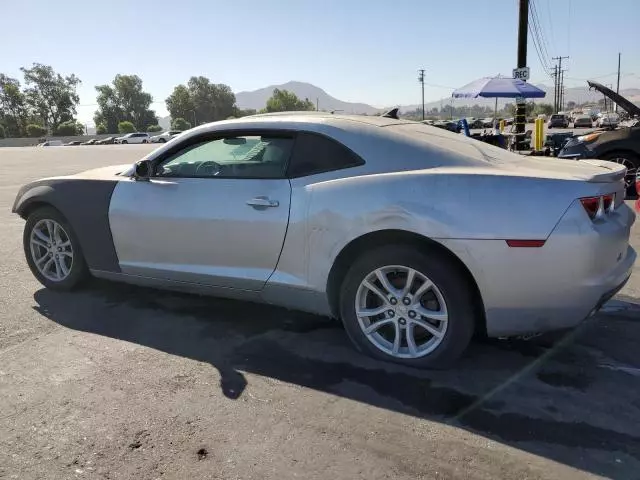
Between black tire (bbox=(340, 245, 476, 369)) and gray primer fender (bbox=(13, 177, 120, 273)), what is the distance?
7.18ft

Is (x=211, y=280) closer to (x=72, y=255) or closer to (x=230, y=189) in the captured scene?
(x=230, y=189)

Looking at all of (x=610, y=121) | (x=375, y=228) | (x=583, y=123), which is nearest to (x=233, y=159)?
(x=375, y=228)

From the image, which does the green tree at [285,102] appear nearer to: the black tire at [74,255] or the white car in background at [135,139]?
the white car in background at [135,139]

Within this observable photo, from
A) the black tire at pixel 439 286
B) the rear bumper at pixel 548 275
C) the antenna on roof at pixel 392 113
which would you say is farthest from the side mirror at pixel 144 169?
the rear bumper at pixel 548 275

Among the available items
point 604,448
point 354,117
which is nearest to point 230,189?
point 354,117

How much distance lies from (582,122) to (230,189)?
232 ft

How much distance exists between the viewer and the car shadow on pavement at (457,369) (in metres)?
2.71

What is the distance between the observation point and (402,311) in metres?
3.38

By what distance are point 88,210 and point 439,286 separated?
2.98 m

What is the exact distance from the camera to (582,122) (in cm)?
6562

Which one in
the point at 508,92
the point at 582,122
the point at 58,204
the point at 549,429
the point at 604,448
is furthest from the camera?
the point at 582,122

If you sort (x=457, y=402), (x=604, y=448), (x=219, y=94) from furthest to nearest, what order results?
1. (x=219, y=94)
2. (x=457, y=402)
3. (x=604, y=448)

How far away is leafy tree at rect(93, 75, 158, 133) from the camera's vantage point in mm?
113750

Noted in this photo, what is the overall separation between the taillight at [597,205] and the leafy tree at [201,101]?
389ft
